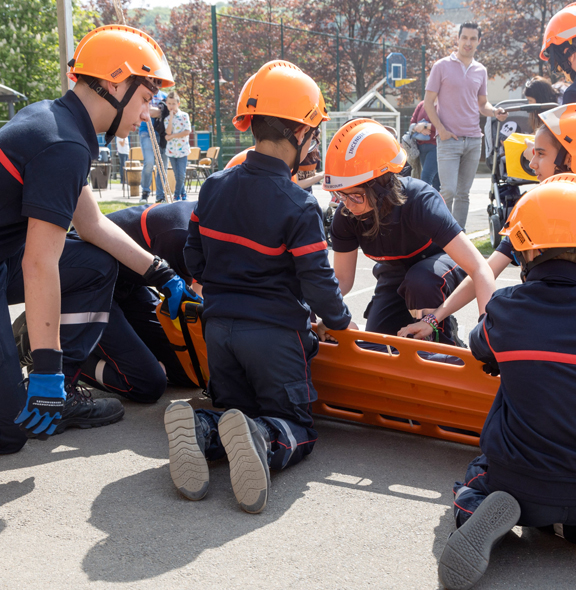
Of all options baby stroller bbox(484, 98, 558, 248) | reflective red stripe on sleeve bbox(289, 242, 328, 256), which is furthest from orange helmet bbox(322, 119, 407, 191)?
baby stroller bbox(484, 98, 558, 248)

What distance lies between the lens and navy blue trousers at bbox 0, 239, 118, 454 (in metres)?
3.06

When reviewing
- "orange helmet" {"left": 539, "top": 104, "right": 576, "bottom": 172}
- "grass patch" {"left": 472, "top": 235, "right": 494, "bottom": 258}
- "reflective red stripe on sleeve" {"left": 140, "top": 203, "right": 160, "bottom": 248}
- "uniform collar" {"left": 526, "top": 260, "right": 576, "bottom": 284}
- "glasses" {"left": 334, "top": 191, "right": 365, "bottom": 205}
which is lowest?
"grass patch" {"left": 472, "top": 235, "right": 494, "bottom": 258}

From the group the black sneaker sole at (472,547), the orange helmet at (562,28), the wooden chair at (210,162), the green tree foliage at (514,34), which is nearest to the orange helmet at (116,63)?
the black sneaker sole at (472,547)

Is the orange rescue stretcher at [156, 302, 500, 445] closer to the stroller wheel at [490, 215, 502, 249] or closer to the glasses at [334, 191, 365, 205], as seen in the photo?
the glasses at [334, 191, 365, 205]

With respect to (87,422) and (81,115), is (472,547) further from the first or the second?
(81,115)

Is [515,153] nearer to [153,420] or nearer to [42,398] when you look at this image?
[153,420]

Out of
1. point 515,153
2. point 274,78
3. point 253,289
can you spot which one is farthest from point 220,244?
point 515,153

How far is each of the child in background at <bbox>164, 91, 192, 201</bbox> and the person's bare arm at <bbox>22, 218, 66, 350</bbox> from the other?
9.19 meters

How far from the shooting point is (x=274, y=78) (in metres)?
2.94

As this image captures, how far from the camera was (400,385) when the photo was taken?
9.82 ft

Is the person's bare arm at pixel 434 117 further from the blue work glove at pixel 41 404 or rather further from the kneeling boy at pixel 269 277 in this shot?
the blue work glove at pixel 41 404

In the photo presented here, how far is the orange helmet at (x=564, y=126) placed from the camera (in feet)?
11.3

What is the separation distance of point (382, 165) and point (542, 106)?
3.62m

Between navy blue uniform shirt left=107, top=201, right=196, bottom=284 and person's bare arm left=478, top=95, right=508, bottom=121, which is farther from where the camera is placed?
person's bare arm left=478, top=95, right=508, bottom=121
